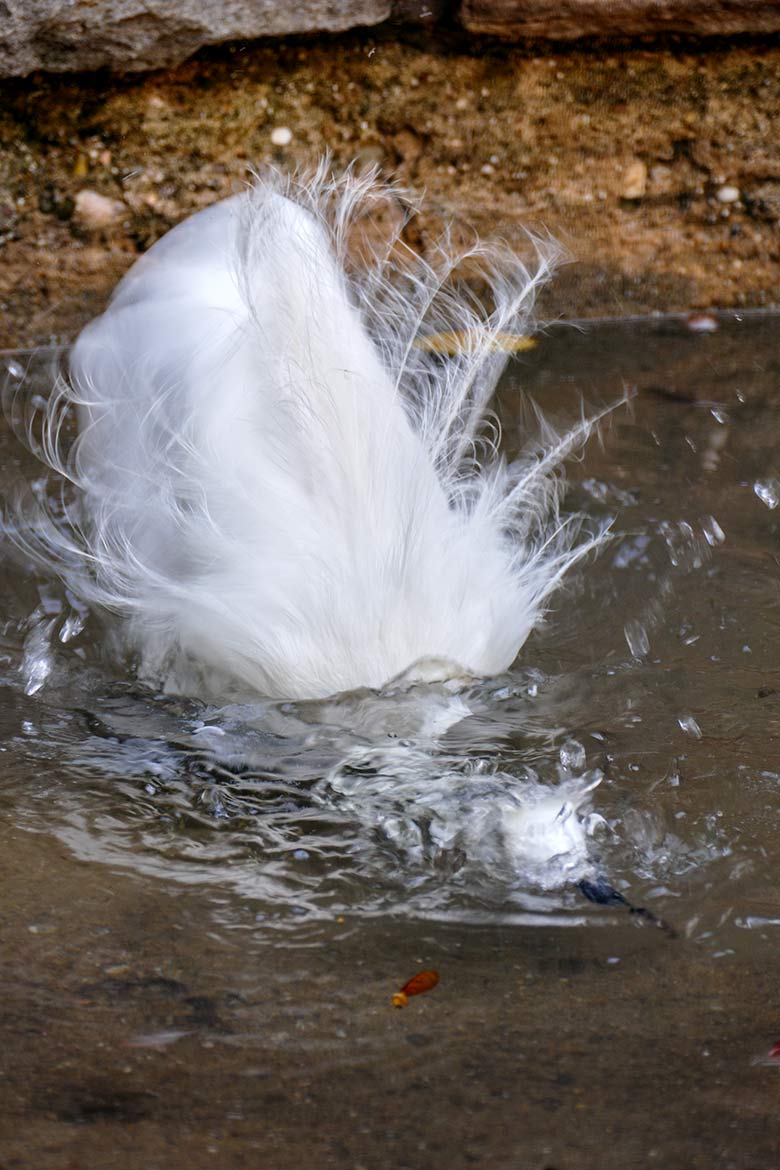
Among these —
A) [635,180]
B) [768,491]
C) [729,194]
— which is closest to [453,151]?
[635,180]

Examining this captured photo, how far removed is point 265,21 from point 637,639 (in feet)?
5.33

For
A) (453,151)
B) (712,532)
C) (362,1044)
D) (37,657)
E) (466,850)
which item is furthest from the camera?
(453,151)

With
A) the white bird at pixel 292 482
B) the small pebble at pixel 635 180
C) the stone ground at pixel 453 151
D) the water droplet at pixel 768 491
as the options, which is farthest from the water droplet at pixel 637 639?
the small pebble at pixel 635 180

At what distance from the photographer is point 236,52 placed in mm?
2943

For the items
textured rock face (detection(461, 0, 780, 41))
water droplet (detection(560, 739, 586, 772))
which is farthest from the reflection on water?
textured rock face (detection(461, 0, 780, 41))

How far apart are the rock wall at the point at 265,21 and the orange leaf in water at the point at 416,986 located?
2.14 m

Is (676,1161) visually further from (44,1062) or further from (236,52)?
(236,52)

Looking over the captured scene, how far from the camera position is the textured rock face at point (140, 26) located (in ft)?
8.86

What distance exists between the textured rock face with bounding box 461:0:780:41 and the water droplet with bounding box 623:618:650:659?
1.51 meters

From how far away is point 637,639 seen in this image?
205 centimetres

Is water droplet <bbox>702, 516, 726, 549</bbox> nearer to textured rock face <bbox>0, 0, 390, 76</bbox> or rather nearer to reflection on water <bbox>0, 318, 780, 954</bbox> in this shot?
reflection on water <bbox>0, 318, 780, 954</bbox>

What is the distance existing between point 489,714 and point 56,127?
1808mm

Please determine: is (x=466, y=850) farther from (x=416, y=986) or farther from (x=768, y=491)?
(x=768, y=491)

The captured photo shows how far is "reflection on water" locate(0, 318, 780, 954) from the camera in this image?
149 centimetres
